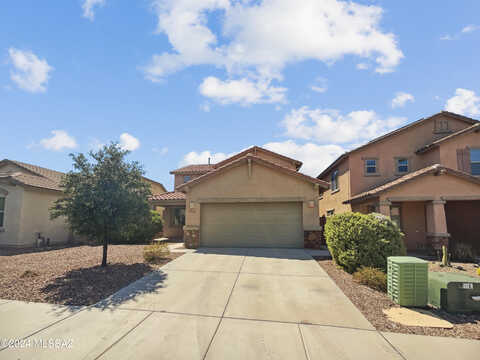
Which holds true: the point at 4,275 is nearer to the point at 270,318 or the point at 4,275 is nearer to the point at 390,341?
the point at 270,318

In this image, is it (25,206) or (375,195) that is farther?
(25,206)

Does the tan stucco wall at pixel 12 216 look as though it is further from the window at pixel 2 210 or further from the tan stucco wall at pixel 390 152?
the tan stucco wall at pixel 390 152

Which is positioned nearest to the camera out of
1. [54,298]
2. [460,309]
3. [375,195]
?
[460,309]

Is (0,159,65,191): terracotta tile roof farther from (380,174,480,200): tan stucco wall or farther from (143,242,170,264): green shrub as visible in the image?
(380,174,480,200): tan stucco wall

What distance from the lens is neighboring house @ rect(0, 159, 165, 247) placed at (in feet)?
46.8

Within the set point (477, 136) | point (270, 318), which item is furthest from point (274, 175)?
point (477, 136)

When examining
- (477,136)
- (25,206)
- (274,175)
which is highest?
(477,136)

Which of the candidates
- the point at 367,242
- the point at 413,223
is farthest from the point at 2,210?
the point at 413,223

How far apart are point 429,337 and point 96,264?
407 inches

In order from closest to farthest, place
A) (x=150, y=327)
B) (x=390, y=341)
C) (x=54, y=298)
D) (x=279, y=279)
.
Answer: (x=390, y=341) < (x=150, y=327) < (x=54, y=298) < (x=279, y=279)

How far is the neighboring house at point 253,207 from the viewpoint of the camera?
13078 mm

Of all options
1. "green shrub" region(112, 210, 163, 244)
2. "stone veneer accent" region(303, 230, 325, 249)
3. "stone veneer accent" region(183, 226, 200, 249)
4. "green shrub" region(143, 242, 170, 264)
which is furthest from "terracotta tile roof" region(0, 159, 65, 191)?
"stone veneer accent" region(303, 230, 325, 249)

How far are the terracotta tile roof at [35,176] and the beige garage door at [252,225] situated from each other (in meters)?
9.38

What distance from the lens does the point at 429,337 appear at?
436 centimetres
